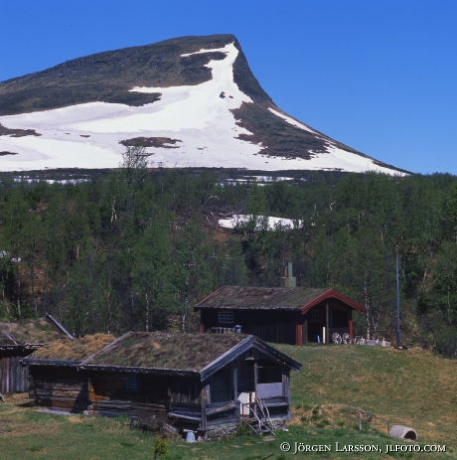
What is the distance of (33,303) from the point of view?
69.8m

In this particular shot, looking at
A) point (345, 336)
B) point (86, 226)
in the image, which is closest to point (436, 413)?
point (345, 336)

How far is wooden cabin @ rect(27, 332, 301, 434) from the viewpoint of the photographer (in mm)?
30016

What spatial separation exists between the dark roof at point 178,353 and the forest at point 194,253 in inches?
1028

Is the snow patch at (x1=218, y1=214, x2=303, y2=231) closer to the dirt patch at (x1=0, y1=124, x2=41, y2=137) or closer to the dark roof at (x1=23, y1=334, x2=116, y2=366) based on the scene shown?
the dark roof at (x1=23, y1=334, x2=116, y2=366)

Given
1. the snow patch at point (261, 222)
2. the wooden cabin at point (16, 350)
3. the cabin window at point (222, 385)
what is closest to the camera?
the cabin window at point (222, 385)

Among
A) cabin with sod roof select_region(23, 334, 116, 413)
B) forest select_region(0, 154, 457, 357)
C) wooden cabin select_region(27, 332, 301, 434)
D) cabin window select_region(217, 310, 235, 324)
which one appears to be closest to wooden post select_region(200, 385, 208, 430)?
wooden cabin select_region(27, 332, 301, 434)

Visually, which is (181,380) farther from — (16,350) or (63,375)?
(16,350)

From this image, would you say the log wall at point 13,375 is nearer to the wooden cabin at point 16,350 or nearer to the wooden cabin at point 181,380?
the wooden cabin at point 16,350

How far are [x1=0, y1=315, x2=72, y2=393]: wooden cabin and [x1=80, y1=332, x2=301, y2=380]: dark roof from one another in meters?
7.83

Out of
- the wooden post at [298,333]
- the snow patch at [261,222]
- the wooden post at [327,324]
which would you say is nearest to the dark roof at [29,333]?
the wooden post at [298,333]

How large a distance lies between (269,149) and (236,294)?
124 meters

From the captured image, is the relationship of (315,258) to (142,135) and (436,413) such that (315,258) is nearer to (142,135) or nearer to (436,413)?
(436,413)

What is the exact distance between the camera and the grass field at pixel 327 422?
26688mm

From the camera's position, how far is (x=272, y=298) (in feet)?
175
